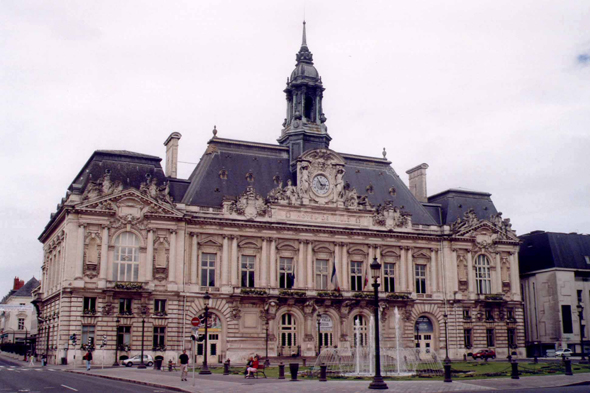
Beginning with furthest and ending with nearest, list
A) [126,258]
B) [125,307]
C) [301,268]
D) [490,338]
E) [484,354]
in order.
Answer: [490,338] → [484,354] → [301,268] → [126,258] → [125,307]

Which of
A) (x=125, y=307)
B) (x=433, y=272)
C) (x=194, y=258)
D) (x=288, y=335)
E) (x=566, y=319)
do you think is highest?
(x=194, y=258)

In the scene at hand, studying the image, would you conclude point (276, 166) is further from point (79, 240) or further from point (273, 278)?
point (79, 240)

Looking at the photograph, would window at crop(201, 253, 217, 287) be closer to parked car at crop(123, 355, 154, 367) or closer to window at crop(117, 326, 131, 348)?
window at crop(117, 326, 131, 348)

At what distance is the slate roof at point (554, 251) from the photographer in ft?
260

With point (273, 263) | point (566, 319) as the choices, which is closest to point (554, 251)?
point (566, 319)

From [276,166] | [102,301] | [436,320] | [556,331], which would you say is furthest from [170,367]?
[556,331]

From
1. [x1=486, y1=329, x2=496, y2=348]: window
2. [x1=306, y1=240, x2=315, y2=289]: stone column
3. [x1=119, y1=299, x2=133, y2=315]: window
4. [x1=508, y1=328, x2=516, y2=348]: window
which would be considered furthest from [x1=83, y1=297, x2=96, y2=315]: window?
[x1=508, y1=328, x2=516, y2=348]: window

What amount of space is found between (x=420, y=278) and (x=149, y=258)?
28210mm

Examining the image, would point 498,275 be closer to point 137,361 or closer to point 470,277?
point 470,277

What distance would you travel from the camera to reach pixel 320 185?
6888 cm

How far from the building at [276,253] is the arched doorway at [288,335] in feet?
0.43

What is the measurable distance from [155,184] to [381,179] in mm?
25548

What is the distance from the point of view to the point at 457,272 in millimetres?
72812

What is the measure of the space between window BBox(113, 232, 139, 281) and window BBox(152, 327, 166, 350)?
4855 millimetres
